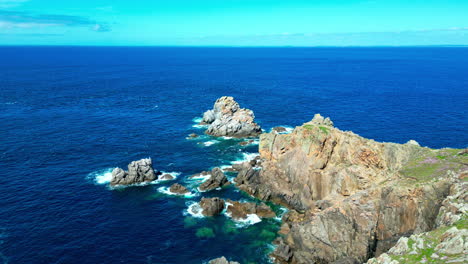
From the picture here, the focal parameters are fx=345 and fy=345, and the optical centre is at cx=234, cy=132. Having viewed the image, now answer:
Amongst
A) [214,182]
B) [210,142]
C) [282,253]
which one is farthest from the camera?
[210,142]

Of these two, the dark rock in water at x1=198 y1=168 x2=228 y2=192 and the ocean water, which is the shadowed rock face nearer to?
the ocean water

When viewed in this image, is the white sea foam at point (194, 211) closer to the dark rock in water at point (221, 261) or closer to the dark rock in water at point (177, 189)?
the dark rock in water at point (177, 189)

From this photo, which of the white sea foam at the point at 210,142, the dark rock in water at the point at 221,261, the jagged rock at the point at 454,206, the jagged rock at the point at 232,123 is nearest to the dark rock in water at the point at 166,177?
the white sea foam at the point at 210,142

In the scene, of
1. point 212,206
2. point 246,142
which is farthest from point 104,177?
point 246,142

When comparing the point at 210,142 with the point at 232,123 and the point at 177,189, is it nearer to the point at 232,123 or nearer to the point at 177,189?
the point at 232,123

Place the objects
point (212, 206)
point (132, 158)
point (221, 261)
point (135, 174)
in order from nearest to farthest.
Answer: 1. point (221, 261)
2. point (212, 206)
3. point (135, 174)
4. point (132, 158)

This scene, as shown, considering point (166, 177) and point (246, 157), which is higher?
point (246, 157)

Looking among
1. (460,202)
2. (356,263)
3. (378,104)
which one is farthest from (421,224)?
(378,104)

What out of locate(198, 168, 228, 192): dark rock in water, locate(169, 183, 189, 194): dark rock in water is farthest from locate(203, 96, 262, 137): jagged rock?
locate(169, 183, 189, 194): dark rock in water
